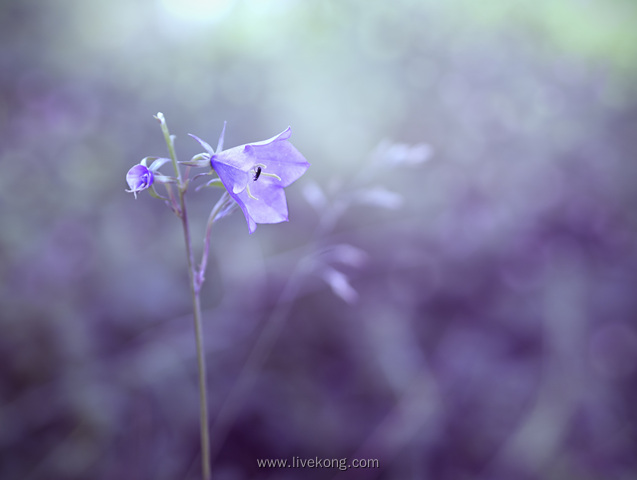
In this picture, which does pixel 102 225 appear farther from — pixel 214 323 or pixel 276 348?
pixel 276 348

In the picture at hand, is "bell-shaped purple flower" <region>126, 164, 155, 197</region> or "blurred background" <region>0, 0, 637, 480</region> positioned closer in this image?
"bell-shaped purple flower" <region>126, 164, 155, 197</region>

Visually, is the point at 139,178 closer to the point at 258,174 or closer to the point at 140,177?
the point at 140,177

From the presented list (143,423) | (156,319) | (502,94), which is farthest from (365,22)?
(143,423)

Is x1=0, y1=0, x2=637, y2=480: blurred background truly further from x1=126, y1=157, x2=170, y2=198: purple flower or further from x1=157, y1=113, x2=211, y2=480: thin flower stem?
x1=126, y1=157, x2=170, y2=198: purple flower

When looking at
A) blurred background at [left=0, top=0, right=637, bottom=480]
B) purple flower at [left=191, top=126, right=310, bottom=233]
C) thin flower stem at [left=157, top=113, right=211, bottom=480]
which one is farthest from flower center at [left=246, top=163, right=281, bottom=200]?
blurred background at [left=0, top=0, right=637, bottom=480]

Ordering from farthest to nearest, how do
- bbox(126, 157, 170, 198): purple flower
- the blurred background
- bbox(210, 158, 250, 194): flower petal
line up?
the blurred background, bbox(210, 158, 250, 194): flower petal, bbox(126, 157, 170, 198): purple flower

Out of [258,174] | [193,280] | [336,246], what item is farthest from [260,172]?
[336,246]
